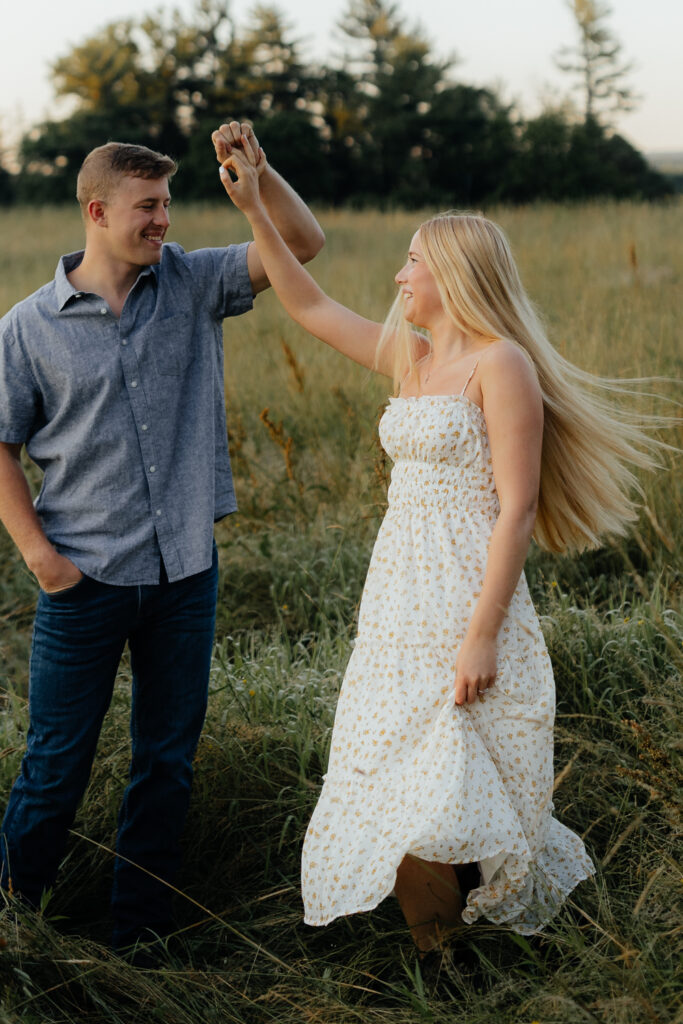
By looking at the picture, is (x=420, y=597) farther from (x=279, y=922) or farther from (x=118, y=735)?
(x=118, y=735)

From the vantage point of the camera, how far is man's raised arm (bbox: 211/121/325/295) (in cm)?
249

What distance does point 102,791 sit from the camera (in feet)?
10.2

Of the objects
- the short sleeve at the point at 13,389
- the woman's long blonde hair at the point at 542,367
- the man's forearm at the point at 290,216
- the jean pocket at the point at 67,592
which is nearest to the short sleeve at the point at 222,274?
the man's forearm at the point at 290,216

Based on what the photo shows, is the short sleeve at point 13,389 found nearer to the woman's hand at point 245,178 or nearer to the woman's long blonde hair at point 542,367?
the woman's hand at point 245,178

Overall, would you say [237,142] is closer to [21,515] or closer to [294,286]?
[294,286]

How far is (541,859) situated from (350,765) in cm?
62

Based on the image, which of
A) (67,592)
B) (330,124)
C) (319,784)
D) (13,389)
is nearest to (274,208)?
(13,389)

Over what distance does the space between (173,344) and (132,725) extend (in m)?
1.03

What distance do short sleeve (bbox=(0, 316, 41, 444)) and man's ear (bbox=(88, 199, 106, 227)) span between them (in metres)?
0.34

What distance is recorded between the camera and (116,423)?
8.03 feet

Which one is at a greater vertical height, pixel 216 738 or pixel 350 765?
pixel 350 765

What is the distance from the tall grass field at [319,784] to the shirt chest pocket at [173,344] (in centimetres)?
117

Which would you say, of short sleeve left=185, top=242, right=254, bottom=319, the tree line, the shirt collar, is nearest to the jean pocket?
the shirt collar

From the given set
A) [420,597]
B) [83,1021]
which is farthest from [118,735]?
[420,597]
